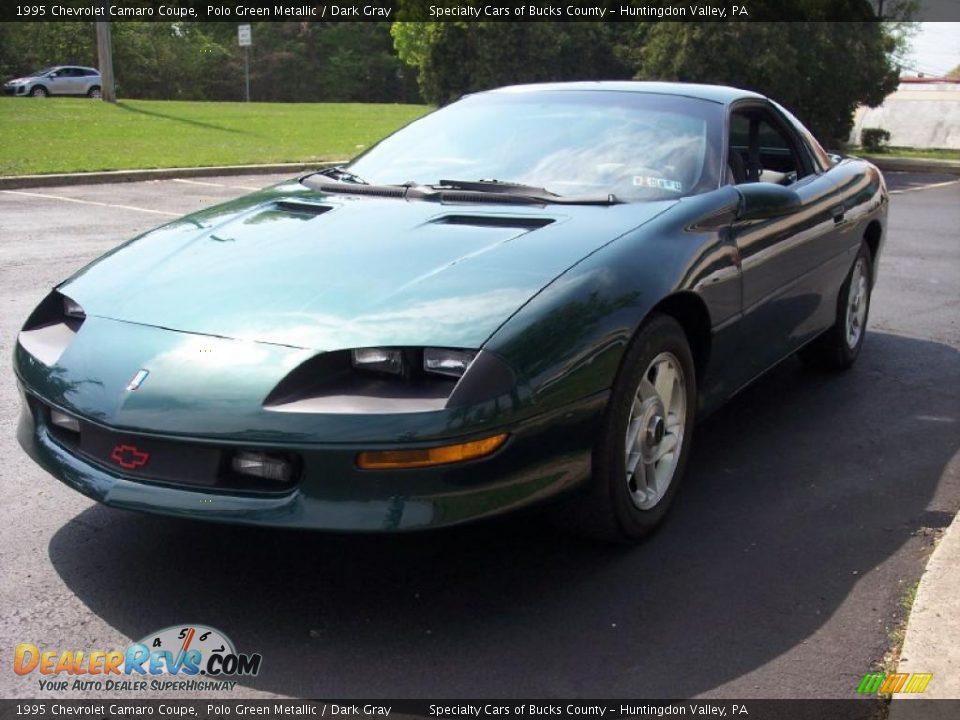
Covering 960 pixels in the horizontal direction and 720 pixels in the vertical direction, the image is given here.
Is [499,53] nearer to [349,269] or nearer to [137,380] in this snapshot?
[349,269]

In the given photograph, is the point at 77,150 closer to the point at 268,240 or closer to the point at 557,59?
the point at 268,240

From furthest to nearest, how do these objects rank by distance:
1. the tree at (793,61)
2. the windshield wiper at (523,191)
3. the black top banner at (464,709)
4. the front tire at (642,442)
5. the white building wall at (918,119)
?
the white building wall at (918,119) → the tree at (793,61) → the windshield wiper at (523,191) → the front tire at (642,442) → the black top banner at (464,709)

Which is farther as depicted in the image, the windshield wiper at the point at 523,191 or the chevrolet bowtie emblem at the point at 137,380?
the windshield wiper at the point at 523,191

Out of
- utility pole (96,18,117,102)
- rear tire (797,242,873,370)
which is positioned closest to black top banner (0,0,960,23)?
utility pole (96,18,117,102)

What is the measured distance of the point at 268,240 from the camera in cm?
380

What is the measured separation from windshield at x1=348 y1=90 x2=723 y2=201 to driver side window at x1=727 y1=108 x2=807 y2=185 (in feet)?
0.63

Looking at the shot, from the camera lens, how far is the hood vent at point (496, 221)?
3740 millimetres

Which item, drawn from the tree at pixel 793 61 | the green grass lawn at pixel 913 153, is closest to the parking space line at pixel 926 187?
the green grass lawn at pixel 913 153

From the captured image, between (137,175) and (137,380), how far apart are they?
13141 mm

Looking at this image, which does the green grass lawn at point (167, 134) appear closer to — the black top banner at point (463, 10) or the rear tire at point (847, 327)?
the black top banner at point (463, 10)

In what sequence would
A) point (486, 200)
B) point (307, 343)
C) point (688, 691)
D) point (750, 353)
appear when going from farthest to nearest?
point (750, 353)
point (486, 200)
point (307, 343)
point (688, 691)

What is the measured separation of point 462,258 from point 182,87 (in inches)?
2145

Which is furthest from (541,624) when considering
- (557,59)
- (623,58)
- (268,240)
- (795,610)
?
(557,59)

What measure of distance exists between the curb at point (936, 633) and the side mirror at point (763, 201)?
140 centimetres
